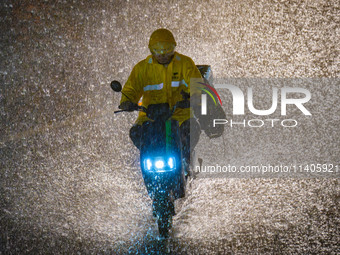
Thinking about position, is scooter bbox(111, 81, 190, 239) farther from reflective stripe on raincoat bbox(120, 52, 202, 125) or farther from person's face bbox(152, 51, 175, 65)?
person's face bbox(152, 51, 175, 65)

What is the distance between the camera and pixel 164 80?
3.18 meters

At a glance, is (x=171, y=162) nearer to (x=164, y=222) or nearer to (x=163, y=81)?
(x=164, y=222)

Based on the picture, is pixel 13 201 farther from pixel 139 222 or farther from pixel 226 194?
pixel 226 194

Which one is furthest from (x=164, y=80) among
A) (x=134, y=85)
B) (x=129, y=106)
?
(x=129, y=106)

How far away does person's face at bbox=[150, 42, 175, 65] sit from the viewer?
303cm

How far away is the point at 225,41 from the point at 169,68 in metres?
3.80

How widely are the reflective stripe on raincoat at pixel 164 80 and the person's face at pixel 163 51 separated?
7 centimetres

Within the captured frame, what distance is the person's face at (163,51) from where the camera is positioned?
3029 millimetres

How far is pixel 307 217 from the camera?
3.79 m

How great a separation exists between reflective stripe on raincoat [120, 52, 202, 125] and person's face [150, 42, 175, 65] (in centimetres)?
7

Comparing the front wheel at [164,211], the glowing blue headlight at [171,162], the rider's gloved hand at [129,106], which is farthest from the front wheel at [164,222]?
the rider's gloved hand at [129,106]

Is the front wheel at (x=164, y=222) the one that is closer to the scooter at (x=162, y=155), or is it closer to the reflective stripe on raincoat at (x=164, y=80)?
the scooter at (x=162, y=155)

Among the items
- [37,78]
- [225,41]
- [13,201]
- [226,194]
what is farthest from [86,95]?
[226,194]

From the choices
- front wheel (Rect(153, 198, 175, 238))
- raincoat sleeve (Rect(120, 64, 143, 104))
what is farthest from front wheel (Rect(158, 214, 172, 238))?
raincoat sleeve (Rect(120, 64, 143, 104))
